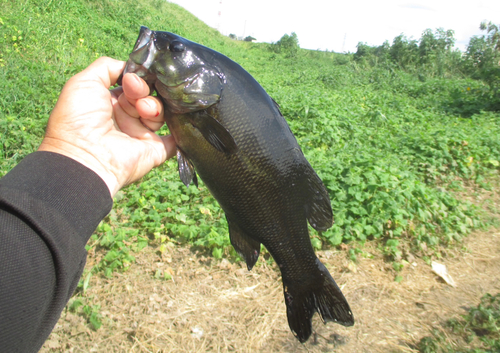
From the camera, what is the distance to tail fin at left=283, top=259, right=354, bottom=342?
187 centimetres

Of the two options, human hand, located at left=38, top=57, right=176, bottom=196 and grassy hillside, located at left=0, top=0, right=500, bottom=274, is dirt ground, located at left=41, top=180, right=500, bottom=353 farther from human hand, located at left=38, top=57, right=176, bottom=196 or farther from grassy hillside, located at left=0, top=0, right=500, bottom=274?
human hand, located at left=38, top=57, right=176, bottom=196

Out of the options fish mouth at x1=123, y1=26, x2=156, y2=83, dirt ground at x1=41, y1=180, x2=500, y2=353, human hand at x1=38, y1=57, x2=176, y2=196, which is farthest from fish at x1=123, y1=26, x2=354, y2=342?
dirt ground at x1=41, y1=180, x2=500, y2=353

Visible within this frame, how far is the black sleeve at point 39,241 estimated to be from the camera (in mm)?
1170

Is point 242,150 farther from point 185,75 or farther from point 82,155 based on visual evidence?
point 82,155

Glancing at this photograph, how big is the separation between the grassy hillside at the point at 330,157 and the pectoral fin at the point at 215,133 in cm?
211

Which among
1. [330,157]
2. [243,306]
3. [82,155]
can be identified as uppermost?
[82,155]

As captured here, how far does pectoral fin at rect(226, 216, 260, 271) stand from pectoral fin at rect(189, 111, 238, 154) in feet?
1.40

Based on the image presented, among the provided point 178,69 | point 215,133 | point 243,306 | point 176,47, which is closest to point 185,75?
point 178,69

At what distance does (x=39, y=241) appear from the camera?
1269 mm

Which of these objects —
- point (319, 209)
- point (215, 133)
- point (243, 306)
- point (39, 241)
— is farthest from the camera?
point (243, 306)

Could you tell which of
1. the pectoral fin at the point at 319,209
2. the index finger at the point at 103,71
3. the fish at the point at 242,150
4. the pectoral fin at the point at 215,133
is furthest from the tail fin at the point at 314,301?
the index finger at the point at 103,71

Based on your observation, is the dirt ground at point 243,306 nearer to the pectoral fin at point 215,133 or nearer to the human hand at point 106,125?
the human hand at point 106,125

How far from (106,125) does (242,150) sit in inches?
34.1

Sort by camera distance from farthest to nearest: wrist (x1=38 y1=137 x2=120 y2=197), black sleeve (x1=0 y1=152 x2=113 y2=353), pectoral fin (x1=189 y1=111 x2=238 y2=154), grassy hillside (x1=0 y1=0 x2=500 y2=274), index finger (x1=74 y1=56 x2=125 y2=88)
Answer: grassy hillside (x1=0 y1=0 x2=500 y2=274) < index finger (x1=74 y1=56 x2=125 y2=88) < wrist (x1=38 y1=137 x2=120 y2=197) < pectoral fin (x1=189 y1=111 x2=238 y2=154) < black sleeve (x1=0 y1=152 x2=113 y2=353)
